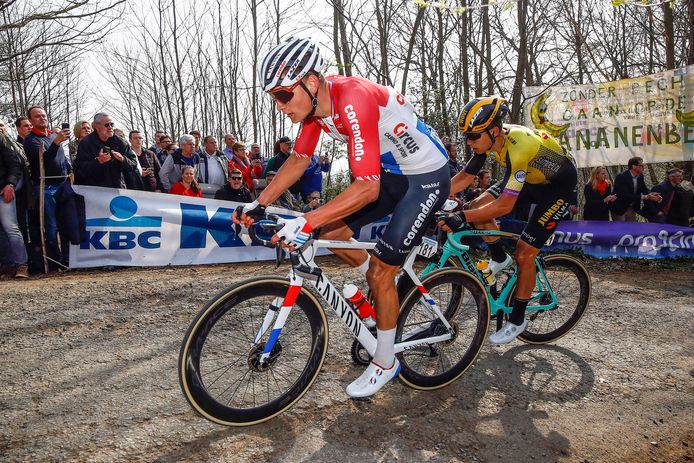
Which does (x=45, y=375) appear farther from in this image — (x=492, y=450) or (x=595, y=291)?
(x=595, y=291)

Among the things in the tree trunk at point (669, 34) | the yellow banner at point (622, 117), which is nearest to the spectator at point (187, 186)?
the yellow banner at point (622, 117)

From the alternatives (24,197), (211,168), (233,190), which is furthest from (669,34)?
(24,197)

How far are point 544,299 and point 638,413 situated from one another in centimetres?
138

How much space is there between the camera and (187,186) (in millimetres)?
8242

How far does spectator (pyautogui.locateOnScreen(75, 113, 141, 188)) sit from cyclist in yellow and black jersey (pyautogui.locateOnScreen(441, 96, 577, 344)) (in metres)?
5.62

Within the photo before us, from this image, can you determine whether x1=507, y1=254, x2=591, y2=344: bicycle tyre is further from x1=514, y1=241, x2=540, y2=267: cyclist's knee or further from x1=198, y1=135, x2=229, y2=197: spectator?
x1=198, y1=135, x2=229, y2=197: spectator

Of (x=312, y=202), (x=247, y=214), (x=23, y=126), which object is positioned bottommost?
(x=312, y=202)

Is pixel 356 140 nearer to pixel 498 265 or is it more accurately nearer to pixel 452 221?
pixel 452 221

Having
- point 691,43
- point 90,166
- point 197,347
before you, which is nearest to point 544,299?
point 197,347

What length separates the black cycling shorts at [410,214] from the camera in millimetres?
3148

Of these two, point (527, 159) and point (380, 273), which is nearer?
point (380, 273)

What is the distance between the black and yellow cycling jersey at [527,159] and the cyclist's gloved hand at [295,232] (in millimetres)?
2087

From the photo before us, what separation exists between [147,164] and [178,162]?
1.74 feet

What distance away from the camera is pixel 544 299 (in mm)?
4523
